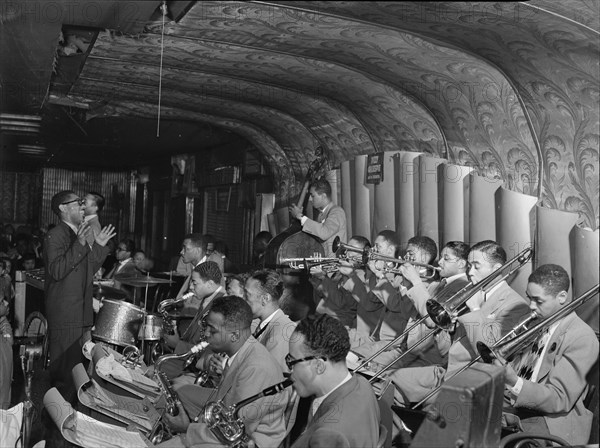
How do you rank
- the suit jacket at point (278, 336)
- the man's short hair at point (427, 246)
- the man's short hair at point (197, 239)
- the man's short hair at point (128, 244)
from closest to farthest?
the suit jacket at point (278, 336), the man's short hair at point (128, 244), the man's short hair at point (197, 239), the man's short hair at point (427, 246)

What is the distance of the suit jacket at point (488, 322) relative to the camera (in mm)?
4359

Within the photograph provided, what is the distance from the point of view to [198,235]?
5723 mm

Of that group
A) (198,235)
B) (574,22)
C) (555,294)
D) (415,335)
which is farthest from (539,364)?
(198,235)

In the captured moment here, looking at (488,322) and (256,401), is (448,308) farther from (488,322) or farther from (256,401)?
(256,401)

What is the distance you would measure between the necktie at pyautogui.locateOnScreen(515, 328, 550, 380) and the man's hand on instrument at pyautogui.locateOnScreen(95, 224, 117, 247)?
2.89 metres

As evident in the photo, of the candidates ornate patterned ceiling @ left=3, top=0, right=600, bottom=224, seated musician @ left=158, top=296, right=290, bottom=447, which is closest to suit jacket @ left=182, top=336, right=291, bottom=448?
seated musician @ left=158, top=296, right=290, bottom=447

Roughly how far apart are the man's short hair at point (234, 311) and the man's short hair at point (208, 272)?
4.19ft

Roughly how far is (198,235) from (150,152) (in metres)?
0.69

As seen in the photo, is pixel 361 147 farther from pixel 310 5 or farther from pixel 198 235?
pixel 310 5

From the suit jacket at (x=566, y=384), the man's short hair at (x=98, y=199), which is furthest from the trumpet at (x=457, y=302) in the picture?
the man's short hair at (x=98, y=199)

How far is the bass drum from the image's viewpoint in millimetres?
5680

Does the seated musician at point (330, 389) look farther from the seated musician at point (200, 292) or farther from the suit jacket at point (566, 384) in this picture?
the seated musician at point (200, 292)

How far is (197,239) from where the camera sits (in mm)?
5719

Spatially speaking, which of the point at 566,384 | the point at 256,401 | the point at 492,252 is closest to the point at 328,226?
the point at 492,252
